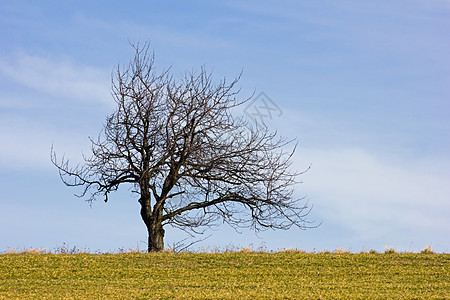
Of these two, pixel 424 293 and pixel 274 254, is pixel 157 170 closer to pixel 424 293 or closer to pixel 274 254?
pixel 274 254

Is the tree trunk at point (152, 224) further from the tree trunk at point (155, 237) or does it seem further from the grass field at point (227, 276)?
the grass field at point (227, 276)

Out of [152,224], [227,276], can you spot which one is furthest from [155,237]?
[227,276]

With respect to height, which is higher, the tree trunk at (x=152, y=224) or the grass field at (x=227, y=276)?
the tree trunk at (x=152, y=224)

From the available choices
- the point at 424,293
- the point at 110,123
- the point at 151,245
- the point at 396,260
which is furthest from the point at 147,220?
the point at 424,293

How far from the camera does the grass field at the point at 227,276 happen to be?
36.3ft

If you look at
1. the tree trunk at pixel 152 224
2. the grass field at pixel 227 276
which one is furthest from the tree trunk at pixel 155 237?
the grass field at pixel 227 276

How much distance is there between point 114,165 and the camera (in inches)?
743

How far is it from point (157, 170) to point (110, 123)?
266 centimetres

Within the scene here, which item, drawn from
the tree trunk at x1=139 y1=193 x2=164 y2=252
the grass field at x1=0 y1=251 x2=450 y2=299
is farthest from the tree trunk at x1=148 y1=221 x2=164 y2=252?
the grass field at x1=0 y1=251 x2=450 y2=299

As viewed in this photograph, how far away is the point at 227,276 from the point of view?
13.2 meters

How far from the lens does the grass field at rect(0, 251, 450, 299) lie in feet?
36.3

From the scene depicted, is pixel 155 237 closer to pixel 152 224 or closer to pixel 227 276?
pixel 152 224

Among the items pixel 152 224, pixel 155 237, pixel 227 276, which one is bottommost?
pixel 227 276

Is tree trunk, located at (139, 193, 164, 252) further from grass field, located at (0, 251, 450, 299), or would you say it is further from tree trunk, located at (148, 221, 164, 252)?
grass field, located at (0, 251, 450, 299)
